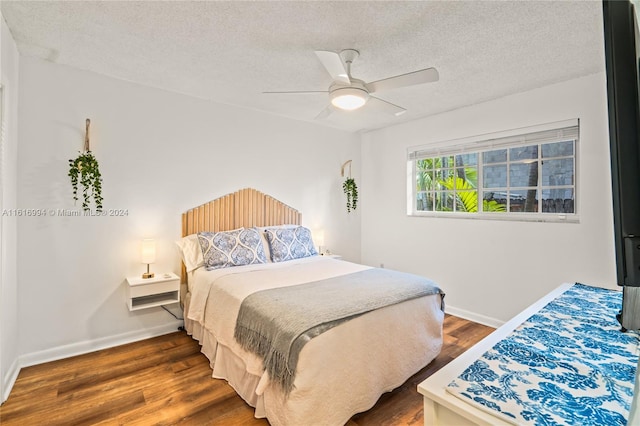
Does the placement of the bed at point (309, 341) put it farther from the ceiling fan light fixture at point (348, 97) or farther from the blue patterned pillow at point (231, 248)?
the ceiling fan light fixture at point (348, 97)

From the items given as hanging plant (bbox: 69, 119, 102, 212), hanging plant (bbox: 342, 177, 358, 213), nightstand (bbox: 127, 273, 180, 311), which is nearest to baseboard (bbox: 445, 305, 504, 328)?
hanging plant (bbox: 342, 177, 358, 213)

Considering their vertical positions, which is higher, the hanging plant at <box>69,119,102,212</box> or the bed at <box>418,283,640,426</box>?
the hanging plant at <box>69,119,102,212</box>

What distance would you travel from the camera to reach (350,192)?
477cm

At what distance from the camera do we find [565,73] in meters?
2.74

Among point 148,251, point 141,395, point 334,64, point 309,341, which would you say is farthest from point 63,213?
point 334,64

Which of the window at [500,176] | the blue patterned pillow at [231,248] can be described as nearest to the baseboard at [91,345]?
the blue patterned pillow at [231,248]

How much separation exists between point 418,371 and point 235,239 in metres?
2.02

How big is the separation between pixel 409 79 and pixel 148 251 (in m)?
2.65

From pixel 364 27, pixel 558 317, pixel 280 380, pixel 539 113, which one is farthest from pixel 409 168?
pixel 280 380

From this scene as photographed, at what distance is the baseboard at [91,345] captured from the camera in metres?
2.56

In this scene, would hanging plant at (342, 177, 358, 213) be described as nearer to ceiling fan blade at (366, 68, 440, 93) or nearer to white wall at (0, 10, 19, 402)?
ceiling fan blade at (366, 68, 440, 93)

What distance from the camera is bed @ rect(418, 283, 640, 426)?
919mm

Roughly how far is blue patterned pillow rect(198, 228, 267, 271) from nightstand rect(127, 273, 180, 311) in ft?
1.26

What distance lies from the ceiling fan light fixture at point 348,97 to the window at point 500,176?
6.19ft
